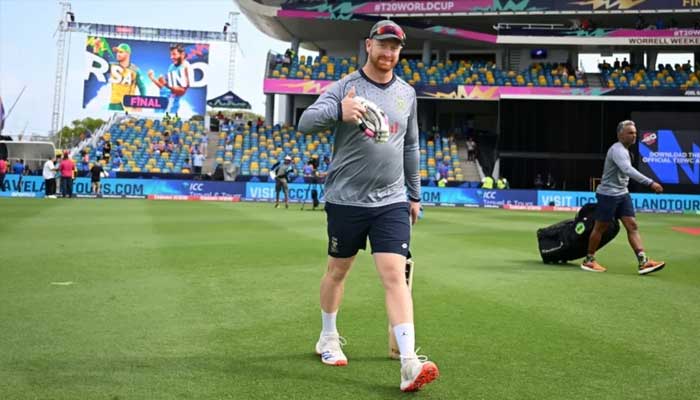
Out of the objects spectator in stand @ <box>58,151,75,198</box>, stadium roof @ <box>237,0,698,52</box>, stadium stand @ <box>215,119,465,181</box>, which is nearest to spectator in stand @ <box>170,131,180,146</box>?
stadium stand @ <box>215,119,465,181</box>

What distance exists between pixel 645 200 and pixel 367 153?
101ft

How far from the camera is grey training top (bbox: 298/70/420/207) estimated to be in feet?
15.5

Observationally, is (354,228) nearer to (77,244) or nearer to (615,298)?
(615,298)

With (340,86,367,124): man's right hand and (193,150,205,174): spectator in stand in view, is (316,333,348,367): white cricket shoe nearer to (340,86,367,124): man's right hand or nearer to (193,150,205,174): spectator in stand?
(340,86,367,124): man's right hand

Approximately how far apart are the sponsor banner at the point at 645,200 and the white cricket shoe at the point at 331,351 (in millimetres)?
28894

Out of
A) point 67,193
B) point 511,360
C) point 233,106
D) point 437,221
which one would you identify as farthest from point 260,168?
point 511,360

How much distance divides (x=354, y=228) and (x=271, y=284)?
377 centimetres

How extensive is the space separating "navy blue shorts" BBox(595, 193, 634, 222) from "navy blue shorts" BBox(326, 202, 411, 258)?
6251mm

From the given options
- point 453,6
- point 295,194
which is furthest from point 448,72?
point 295,194

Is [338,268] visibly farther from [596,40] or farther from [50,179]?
[596,40]

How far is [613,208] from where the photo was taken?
10.1m

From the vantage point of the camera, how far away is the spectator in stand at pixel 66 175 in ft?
97.3

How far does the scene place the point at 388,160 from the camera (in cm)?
473

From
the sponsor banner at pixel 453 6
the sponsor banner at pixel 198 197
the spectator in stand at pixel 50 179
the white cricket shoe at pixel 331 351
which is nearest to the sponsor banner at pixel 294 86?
the sponsor banner at pixel 453 6
